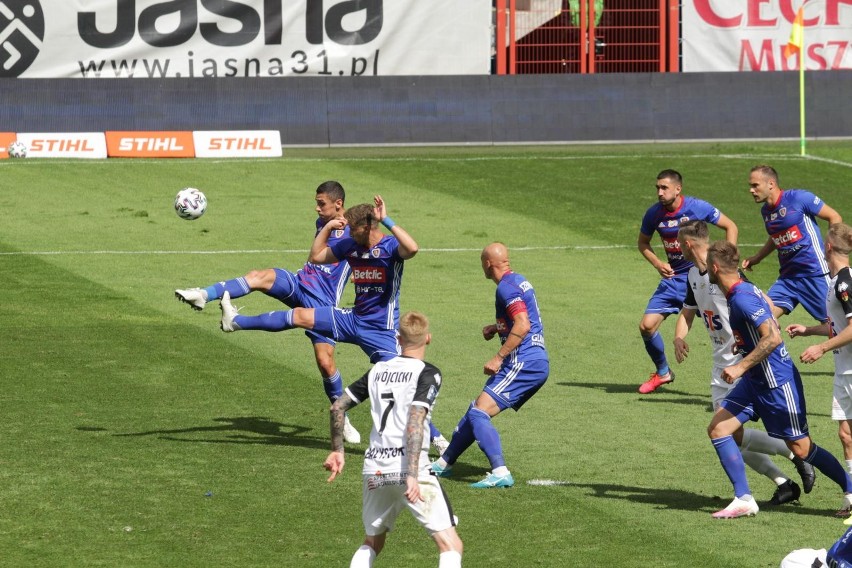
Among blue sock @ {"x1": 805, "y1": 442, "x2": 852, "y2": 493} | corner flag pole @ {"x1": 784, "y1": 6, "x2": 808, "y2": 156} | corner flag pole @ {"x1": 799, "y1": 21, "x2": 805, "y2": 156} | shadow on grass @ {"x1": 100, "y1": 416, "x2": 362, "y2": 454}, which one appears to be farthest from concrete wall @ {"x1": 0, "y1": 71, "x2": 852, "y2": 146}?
blue sock @ {"x1": 805, "y1": 442, "x2": 852, "y2": 493}

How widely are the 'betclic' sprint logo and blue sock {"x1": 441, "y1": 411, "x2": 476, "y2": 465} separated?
28.0 meters

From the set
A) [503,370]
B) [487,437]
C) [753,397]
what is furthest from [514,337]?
[753,397]

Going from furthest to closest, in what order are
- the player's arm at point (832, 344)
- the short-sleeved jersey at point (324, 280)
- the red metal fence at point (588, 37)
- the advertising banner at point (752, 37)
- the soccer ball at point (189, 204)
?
the red metal fence at point (588, 37), the advertising banner at point (752, 37), the soccer ball at point (189, 204), the short-sleeved jersey at point (324, 280), the player's arm at point (832, 344)

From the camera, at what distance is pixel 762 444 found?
1136 centimetres

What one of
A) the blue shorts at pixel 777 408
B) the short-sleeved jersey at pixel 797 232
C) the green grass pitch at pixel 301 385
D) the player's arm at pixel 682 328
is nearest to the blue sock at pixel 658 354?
the green grass pitch at pixel 301 385

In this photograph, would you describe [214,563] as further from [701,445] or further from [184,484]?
[701,445]

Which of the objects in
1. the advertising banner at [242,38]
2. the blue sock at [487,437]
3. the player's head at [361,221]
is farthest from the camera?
the advertising banner at [242,38]

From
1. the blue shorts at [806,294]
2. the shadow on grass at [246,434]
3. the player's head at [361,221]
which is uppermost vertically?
the player's head at [361,221]

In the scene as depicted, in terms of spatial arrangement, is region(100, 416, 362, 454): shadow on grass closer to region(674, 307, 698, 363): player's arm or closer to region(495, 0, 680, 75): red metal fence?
region(674, 307, 698, 363): player's arm

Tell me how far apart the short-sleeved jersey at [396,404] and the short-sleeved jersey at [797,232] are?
323 inches

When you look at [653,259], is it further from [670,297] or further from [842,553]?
[842,553]

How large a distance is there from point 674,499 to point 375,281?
11.0 feet

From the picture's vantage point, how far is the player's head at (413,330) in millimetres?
8711

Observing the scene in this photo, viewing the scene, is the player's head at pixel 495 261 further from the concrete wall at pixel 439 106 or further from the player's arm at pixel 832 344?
the concrete wall at pixel 439 106
